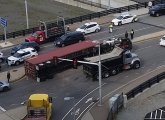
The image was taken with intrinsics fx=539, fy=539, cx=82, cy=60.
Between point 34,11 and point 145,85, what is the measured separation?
5005cm

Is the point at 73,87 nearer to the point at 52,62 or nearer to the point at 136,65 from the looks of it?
the point at 52,62

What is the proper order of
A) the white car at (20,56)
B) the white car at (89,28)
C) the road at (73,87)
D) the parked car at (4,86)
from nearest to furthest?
the road at (73,87)
the parked car at (4,86)
the white car at (20,56)
the white car at (89,28)

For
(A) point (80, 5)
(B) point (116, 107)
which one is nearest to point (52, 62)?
(B) point (116, 107)

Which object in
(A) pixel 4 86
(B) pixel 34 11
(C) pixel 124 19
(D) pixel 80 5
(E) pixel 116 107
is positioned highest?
(C) pixel 124 19

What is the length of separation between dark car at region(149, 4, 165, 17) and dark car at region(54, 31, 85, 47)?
50.4 feet

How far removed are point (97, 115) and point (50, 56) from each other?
12.7 m

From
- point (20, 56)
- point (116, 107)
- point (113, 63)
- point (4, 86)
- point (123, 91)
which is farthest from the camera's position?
point (20, 56)

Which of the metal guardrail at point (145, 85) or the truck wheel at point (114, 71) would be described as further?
the truck wheel at point (114, 71)

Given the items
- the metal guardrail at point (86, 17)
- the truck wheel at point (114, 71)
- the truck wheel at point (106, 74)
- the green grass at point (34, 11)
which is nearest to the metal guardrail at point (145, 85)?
the truck wheel at point (114, 71)

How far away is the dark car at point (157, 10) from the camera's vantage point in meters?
79.8

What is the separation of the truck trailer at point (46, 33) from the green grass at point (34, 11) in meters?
15.1

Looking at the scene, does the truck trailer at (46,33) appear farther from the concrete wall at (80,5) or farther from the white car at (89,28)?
the concrete wall at (80,5)

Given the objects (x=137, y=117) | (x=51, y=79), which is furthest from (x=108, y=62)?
(x=137, y=117)

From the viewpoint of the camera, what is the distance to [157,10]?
79.8 m
